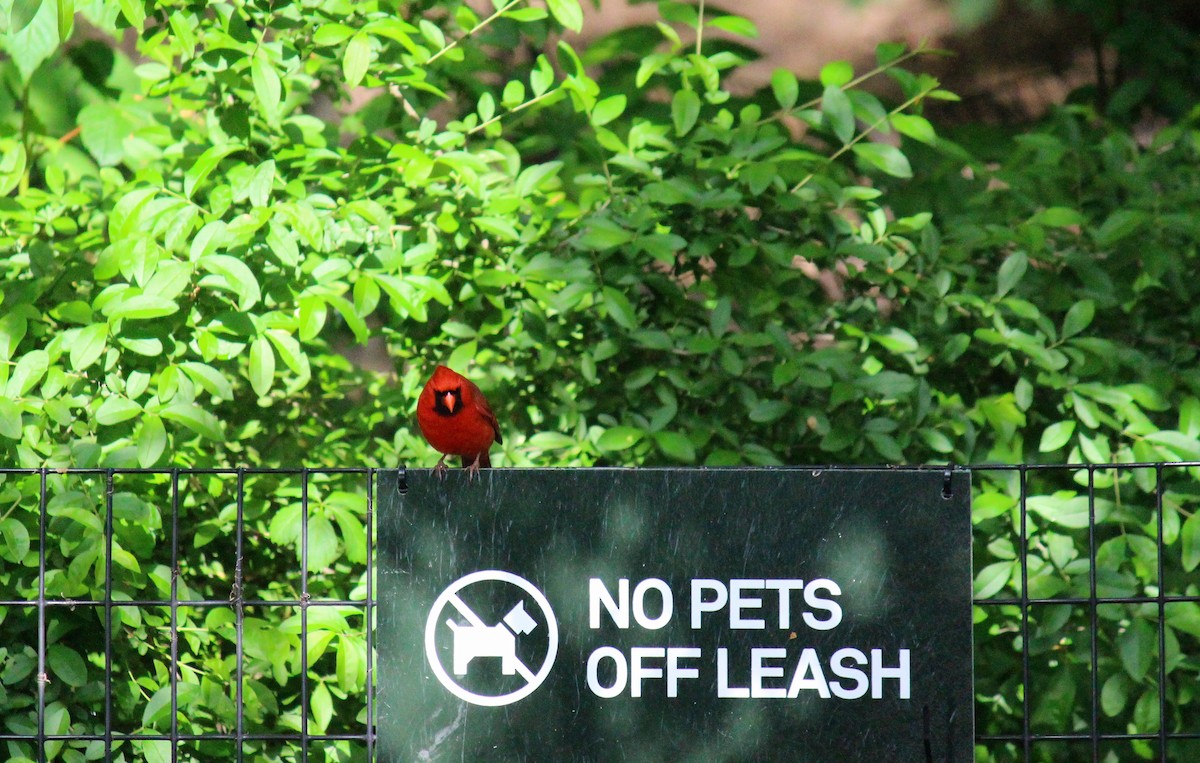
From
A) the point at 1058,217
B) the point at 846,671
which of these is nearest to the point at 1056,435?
the point at 1058,217

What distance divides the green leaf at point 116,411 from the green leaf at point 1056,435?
2414mm

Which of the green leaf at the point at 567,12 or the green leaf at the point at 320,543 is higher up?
the green leaf at the point at 567,12

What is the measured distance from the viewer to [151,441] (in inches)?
116

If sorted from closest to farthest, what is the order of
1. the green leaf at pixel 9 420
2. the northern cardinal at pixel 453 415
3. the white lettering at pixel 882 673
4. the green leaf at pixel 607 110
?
1. the white lettering at pixel 882 673
2. the green leaf at pixel 9 420
3. the northern cardinal at pixel 453 415
4. the green leaf at pixel 607 110

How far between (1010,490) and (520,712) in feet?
5.29

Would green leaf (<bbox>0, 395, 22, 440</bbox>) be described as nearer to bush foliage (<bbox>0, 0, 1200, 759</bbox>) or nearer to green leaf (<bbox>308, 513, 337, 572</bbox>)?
bush foliage (<bbox>0, 0, 1200, 759</bbox>)

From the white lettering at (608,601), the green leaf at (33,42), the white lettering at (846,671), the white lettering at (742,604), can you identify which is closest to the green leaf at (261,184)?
the green leaf at (33,42)

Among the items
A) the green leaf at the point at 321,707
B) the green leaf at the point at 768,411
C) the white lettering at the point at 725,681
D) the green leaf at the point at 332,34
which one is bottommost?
the green leaf at the point at 321,707

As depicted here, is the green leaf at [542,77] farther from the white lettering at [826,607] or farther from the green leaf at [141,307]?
the white lettering at [826,607]

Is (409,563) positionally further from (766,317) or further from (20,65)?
(20,65)

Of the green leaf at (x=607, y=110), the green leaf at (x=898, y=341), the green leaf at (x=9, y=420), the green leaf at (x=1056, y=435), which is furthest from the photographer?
the green leaf at (x=607, y=110)

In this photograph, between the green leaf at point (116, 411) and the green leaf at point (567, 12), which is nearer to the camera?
the green leaf at point (116, 411)

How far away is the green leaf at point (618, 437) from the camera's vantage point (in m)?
3.33

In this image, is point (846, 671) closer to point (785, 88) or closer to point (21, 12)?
point (785, 88)
